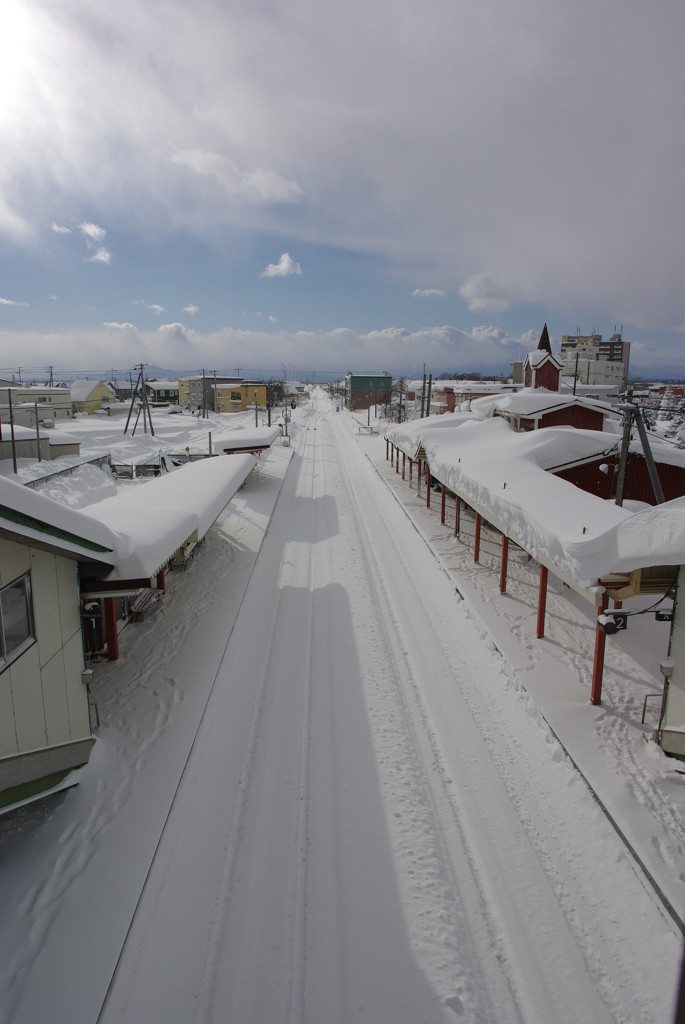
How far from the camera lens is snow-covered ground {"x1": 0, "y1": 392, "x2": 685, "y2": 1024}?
4305 mm

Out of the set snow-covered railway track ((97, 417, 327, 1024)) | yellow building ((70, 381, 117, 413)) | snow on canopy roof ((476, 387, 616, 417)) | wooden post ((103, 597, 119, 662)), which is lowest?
snow-covered railway track ((97, 417, 327, 1024))

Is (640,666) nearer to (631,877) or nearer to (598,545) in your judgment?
(598,545)

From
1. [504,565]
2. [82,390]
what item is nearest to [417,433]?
[504,565]

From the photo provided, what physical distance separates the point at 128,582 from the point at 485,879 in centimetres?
551

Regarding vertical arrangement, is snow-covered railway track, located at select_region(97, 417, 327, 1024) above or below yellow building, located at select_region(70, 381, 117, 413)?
below

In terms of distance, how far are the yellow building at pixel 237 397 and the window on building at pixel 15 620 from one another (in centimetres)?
7313

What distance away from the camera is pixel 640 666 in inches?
359

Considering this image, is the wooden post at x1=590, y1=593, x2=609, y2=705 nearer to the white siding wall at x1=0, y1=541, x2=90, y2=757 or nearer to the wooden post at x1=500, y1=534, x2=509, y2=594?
the wooden post at x1=500, y1=534, x2=509, y2=594

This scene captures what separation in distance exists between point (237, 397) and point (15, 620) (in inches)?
2955

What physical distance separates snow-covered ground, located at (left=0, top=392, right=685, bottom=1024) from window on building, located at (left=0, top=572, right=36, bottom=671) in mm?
2172

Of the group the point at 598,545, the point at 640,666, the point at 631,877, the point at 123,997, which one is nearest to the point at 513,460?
the point at 640,666

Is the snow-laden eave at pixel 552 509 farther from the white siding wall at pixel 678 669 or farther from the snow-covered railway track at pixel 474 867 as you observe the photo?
the snow-covered railway track at pixel 474 867

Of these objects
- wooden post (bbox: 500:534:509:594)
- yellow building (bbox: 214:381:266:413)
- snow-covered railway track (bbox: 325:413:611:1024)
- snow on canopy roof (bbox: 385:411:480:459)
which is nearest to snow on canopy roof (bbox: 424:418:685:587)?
snow on canopy roof (bbox: 385:411:480:459)

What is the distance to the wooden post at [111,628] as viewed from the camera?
9.20m
